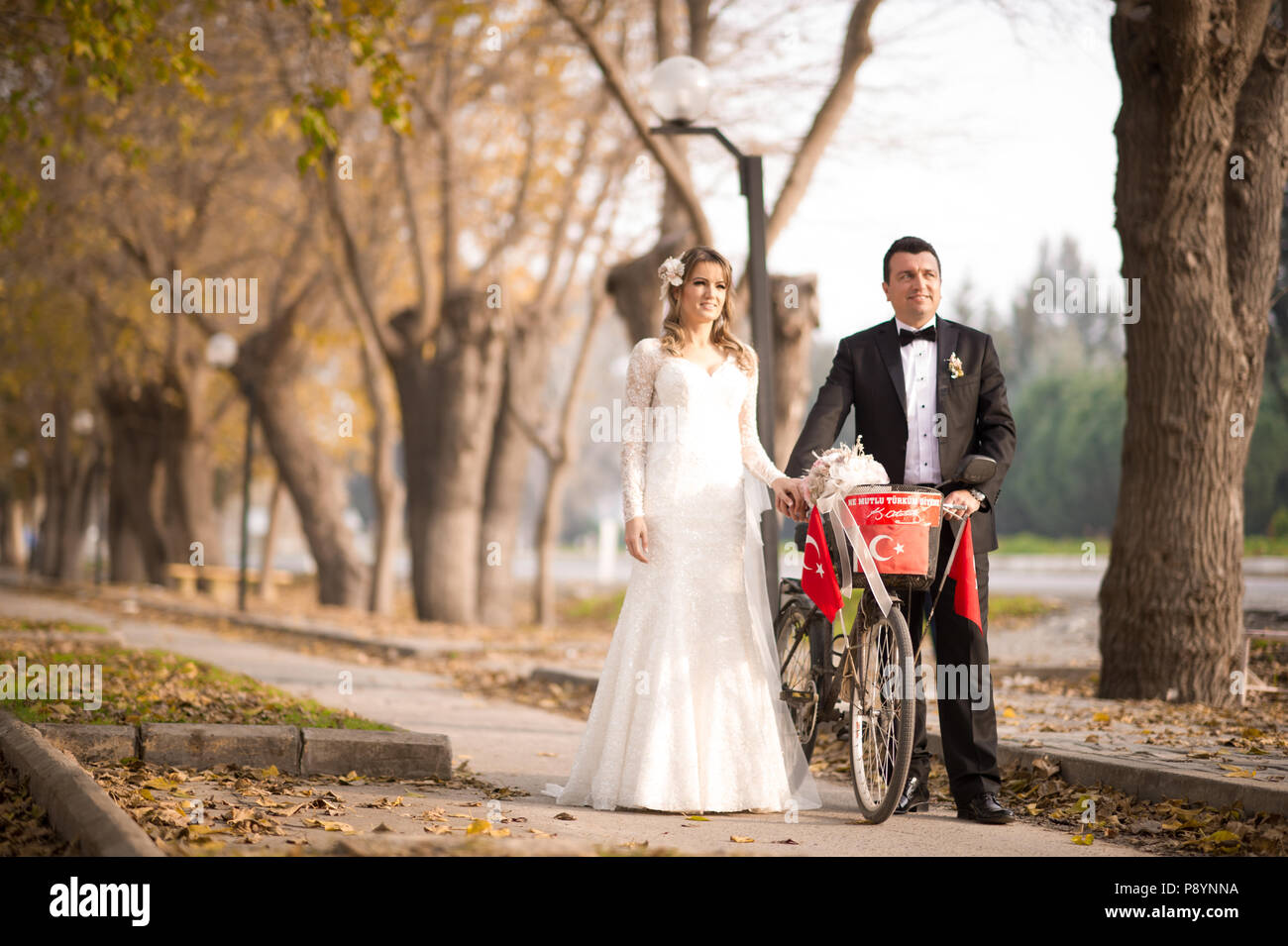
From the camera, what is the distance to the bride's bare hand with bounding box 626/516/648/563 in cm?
632

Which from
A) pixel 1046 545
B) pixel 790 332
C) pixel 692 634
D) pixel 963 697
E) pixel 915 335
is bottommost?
pixel 1046 545

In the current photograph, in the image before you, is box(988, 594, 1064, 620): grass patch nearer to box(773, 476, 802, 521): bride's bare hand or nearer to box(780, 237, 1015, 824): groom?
box(780, 237, 1015, 824): groom

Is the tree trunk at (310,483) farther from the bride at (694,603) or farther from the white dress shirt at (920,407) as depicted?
the white dress shirt at (920,407)

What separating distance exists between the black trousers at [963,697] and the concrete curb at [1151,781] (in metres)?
0.40

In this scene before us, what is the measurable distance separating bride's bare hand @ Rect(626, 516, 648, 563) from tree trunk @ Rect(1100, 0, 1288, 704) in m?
4.30

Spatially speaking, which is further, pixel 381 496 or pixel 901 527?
pixel 381 496

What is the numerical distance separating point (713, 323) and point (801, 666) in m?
1.69

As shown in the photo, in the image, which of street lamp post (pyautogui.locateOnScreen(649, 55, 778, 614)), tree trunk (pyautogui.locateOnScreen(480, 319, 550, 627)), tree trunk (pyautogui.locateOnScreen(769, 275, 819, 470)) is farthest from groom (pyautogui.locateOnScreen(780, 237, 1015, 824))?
tree trunk (pyautogui.locateOnScreen(480, 319, 550, 627))

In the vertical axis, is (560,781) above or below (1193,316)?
below

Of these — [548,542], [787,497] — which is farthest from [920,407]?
[548,542]

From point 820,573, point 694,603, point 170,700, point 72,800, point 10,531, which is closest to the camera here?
point 72,800

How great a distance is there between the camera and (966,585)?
6.04 metres

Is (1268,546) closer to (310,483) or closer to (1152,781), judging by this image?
(310,483)
